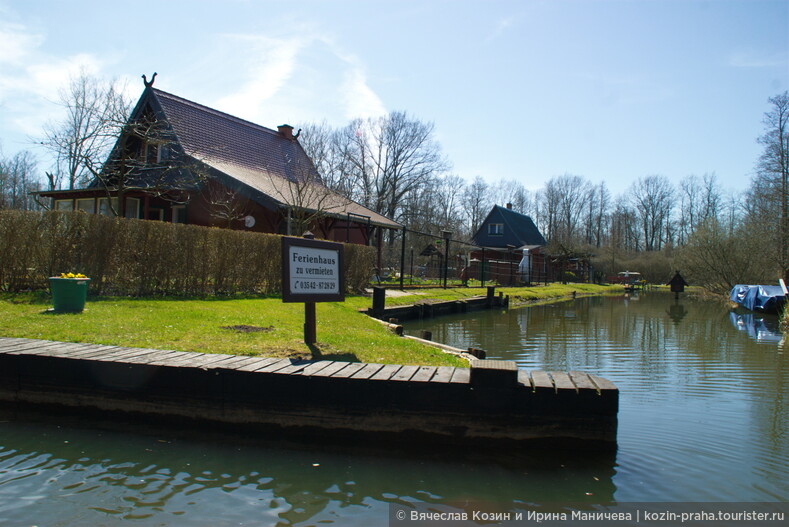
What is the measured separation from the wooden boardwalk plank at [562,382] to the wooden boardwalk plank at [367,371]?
1662 millimetres

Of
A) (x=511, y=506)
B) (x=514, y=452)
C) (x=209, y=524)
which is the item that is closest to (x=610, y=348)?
(x=514, y=452)

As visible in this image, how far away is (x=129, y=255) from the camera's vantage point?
1168 cm

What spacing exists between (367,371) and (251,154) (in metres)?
23.3

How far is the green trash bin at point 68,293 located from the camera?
8.97 metres

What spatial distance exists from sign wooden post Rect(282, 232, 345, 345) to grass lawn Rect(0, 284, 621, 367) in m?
0.53

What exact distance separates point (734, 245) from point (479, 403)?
3381 centimetres

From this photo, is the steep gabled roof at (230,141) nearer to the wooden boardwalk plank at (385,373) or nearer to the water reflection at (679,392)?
the water reflection at (679,392)

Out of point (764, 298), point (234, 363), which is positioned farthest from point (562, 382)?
point (764, 298)

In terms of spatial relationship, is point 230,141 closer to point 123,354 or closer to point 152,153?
point 152,153

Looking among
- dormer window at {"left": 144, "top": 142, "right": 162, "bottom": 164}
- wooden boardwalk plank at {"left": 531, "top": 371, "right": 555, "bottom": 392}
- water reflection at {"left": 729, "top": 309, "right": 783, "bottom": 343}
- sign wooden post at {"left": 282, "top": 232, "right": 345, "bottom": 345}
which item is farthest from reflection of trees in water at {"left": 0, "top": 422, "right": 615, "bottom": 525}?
dormer window at {"left": 144, "top": 142, "right": 162, "bottom": 164}

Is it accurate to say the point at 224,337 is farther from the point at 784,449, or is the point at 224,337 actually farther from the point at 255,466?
the point at 784,449

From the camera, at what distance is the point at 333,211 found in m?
25.5

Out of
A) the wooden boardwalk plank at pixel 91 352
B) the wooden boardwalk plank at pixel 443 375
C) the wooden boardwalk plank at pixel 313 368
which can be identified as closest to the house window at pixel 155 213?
the wooden boardwalk plank at pixel 91 352

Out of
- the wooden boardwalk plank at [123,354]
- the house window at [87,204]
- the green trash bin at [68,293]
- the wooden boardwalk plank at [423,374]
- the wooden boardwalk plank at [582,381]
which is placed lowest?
the wooden boardwalk plank at [423,374]
